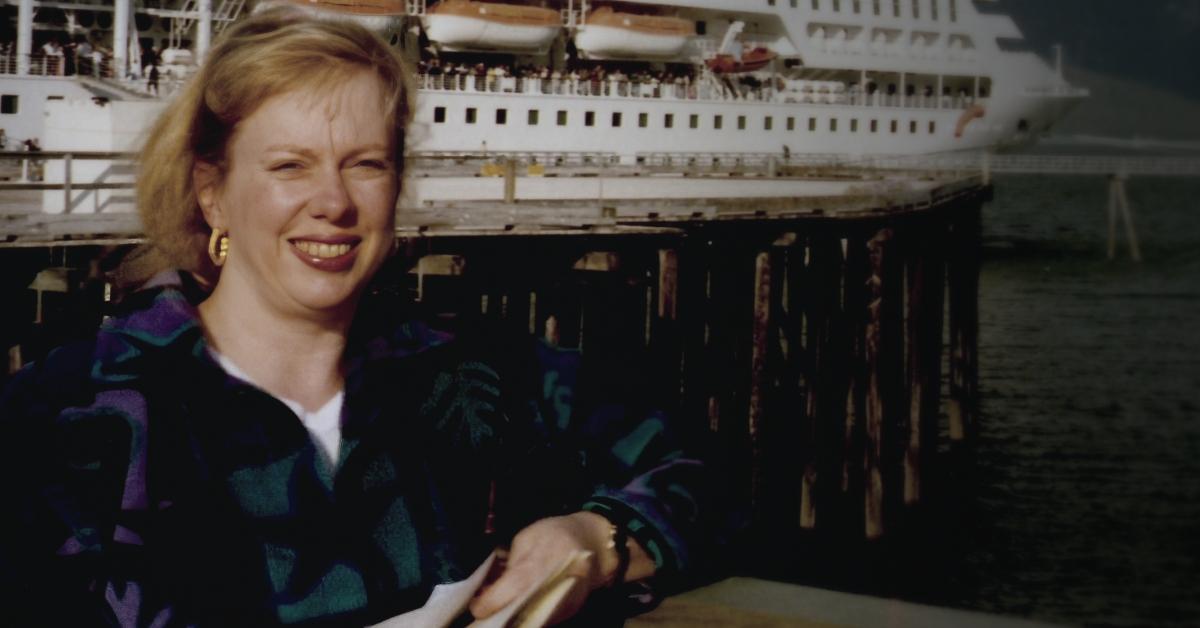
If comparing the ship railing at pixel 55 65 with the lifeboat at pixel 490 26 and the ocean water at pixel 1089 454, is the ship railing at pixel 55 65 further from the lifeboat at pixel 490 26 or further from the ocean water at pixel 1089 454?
the lifeboat at pixel 490 26

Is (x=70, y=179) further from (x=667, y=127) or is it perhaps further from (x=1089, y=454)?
(x=667, y=127)

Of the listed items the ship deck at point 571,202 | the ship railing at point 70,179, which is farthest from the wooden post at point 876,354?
the ship railing at point 70,179

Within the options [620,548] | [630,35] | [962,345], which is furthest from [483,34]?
[620,548]

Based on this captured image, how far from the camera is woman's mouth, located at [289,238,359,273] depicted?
4.21 ft

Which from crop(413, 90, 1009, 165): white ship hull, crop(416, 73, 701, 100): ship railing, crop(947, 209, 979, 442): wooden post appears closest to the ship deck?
crop(947, 209, 979, 442): wooden post

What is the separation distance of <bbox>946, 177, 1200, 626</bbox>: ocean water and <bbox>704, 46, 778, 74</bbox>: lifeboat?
6.07 metres

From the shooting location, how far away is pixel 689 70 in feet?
88.9

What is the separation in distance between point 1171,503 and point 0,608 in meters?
9.85

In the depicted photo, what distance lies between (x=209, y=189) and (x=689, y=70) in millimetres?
26127

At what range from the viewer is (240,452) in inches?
48.8

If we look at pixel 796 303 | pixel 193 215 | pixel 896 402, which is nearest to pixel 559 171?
pixel 896 402

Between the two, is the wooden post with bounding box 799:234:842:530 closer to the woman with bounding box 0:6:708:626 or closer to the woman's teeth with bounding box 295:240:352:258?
the woman with bounding box 0:6:708:626

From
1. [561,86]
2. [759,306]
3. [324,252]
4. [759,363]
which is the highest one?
[561,86]

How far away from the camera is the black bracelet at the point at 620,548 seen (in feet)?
4.31
